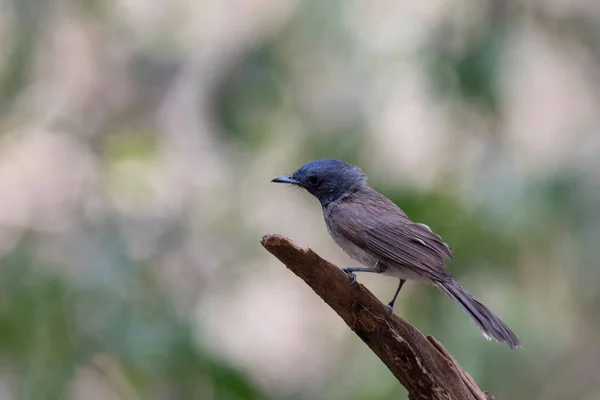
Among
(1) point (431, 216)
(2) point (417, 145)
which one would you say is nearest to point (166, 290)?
(1) point (431, 216)

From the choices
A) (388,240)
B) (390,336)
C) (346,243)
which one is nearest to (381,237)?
(388,240)

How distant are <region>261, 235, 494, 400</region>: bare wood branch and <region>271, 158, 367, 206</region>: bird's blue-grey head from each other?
0.88m

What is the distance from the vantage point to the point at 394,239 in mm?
3170

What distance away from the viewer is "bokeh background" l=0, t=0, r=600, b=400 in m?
4.45

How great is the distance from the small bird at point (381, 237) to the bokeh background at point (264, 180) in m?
0.92

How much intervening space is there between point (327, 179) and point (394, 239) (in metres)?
0.60

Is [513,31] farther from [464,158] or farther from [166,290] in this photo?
[166,290]

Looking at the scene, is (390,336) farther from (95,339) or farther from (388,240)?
(95,339)

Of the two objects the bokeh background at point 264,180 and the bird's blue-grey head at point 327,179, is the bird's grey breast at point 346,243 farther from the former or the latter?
the bokeh background at point 264,180

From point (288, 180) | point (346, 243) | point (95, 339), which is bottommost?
point (95, 339)

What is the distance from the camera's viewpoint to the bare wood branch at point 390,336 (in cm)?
279

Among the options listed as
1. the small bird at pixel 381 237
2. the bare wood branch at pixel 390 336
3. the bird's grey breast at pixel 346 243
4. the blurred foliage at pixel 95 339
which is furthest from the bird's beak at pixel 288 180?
the blurred foliage at pixel 95 339

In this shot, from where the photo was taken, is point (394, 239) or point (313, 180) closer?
point (394, 239)

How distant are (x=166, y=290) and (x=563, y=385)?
9.71 feet
